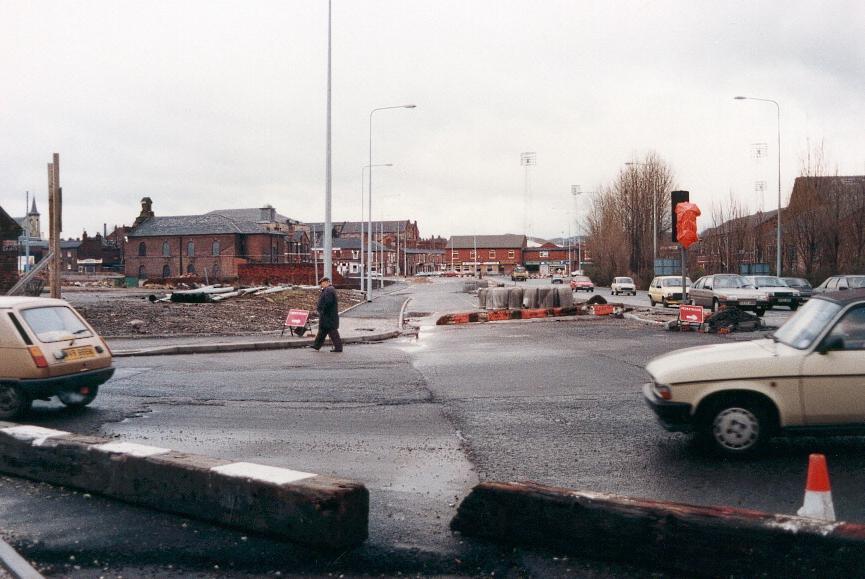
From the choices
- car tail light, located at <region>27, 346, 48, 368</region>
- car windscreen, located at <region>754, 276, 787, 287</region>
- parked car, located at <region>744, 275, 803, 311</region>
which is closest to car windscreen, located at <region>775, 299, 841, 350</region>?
car tail light, located at <region>27, 346, 48, 368</region>

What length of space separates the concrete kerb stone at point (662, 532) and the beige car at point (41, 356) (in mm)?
6438

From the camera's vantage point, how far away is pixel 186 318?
2545 cm

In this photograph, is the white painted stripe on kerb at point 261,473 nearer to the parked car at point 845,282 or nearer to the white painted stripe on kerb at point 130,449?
the white painted stripe on kerb at point 130,449

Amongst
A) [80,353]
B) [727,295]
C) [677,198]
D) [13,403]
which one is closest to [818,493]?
[80,353]

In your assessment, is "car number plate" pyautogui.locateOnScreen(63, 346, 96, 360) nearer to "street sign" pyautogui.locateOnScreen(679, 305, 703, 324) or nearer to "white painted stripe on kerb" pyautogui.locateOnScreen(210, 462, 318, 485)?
"white painted stripe on kerb" pyautogui.locateOnScreen(210, 462, 318, 485)

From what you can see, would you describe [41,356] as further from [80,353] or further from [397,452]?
[397,452]

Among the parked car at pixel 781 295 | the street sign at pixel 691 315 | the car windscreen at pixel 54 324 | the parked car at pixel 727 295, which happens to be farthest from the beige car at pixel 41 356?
the parked car at pixel 781 295

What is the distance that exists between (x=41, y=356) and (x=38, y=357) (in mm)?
36

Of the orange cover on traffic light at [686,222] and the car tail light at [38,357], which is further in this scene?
the orange cover on traffic light at [686,222]

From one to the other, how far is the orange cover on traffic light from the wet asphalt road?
399 inches

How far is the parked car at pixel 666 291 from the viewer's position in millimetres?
34188

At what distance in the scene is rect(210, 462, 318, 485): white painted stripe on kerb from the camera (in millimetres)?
5234

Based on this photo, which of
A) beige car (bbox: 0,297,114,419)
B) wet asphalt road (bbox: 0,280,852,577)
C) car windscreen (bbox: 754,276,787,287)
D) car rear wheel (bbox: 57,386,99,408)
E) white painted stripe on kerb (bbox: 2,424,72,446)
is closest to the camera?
wet asphalt road (bbox: 0,280,852,577)

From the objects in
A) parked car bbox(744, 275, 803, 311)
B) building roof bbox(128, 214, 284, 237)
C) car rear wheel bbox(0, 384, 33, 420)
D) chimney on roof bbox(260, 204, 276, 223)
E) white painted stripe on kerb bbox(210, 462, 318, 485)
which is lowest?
car rear wheel bbox(0, 384, 33, 420)
